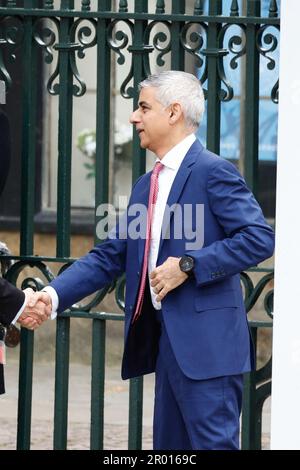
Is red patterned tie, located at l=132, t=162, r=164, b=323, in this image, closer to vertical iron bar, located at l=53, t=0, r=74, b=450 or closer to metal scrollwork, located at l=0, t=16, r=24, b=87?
vertical iron bar, located at l=53, t=0, r=74, b=450

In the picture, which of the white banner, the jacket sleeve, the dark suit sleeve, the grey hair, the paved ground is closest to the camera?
the white banner

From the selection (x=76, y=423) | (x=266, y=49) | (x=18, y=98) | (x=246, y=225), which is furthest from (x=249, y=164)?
(x=18, y=98)

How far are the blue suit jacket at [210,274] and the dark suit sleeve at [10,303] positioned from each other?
494 millimetres

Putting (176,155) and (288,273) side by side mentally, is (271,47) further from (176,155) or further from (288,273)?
(288,273)

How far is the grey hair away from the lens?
571cm

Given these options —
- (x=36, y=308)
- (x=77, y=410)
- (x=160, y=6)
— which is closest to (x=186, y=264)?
(x=36, y=308)

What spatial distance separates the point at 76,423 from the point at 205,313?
372cm

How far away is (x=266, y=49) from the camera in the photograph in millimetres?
6305

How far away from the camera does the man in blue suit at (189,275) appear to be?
551 cm

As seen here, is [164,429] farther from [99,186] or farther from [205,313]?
[99,186]

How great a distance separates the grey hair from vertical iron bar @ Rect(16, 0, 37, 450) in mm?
1032

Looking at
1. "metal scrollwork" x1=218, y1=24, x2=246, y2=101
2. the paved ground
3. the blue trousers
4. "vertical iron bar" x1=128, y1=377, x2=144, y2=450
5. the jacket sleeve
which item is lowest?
the paved ground

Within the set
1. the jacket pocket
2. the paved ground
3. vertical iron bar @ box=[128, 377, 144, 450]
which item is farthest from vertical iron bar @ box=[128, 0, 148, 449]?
the paved ground

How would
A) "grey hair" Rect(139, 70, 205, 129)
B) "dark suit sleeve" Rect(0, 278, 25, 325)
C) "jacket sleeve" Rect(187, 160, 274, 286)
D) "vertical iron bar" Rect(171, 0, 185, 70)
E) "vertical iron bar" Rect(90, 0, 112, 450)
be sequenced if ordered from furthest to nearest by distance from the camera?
"vertical iron bar" Rect(90, 0, 112, 450)
"vertical iron bar" Rect(171, 0, 185, 70)
"dark suit sleeve" Rect(0, 278, 25, 325)
"grey hair" Rect(139, 70, 205, 129)
"jacket sleeve" Rect(187, 160, 274, 286)
